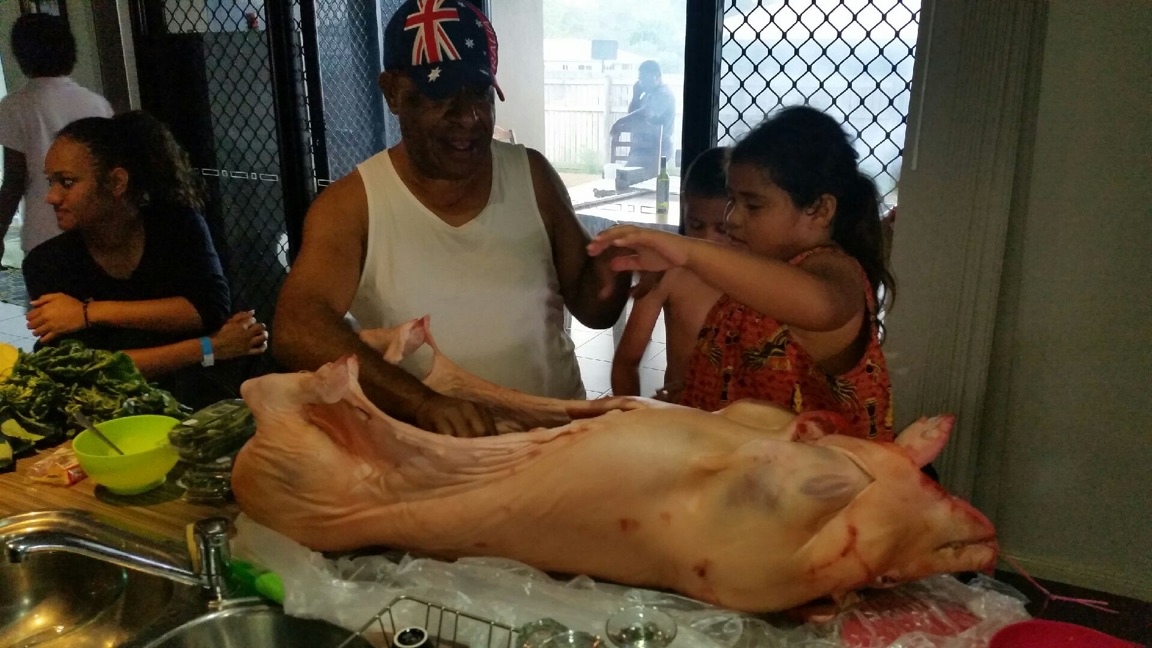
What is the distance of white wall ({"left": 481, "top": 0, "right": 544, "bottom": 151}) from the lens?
380 centimetres

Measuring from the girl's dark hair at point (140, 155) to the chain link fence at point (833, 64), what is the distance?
1551 millimetres

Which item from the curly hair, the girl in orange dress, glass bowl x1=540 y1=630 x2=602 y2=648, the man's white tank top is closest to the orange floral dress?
the girl in orange dress

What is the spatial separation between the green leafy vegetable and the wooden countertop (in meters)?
0.16

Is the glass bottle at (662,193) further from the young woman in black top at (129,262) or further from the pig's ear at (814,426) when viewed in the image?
the pig's ear at (814,426)

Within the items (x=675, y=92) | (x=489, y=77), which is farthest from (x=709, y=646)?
(x=675, y=92)

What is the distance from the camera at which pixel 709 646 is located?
35.4 inches

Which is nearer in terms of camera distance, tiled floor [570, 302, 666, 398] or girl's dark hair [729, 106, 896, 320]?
girl's dark hair [729, 106, 896, 320]

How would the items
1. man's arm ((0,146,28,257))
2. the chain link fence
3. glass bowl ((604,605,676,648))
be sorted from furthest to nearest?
man's arm ((0,146,28,257)) < the chain link fence < glass bowl ((604,605,676,648))

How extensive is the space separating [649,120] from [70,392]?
2461 millimetres

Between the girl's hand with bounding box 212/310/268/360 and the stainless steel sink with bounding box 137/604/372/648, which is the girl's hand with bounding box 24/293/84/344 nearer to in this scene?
the girl's hand with bounding box 212/310/268/360

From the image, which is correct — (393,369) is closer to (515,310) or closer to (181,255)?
Answer: (515,310)

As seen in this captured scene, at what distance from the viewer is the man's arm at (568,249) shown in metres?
1.57

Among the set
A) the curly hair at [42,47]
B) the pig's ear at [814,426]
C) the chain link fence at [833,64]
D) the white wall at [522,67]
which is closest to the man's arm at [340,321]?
the pig's ear at [814,426]

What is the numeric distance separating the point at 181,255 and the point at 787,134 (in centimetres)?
162
